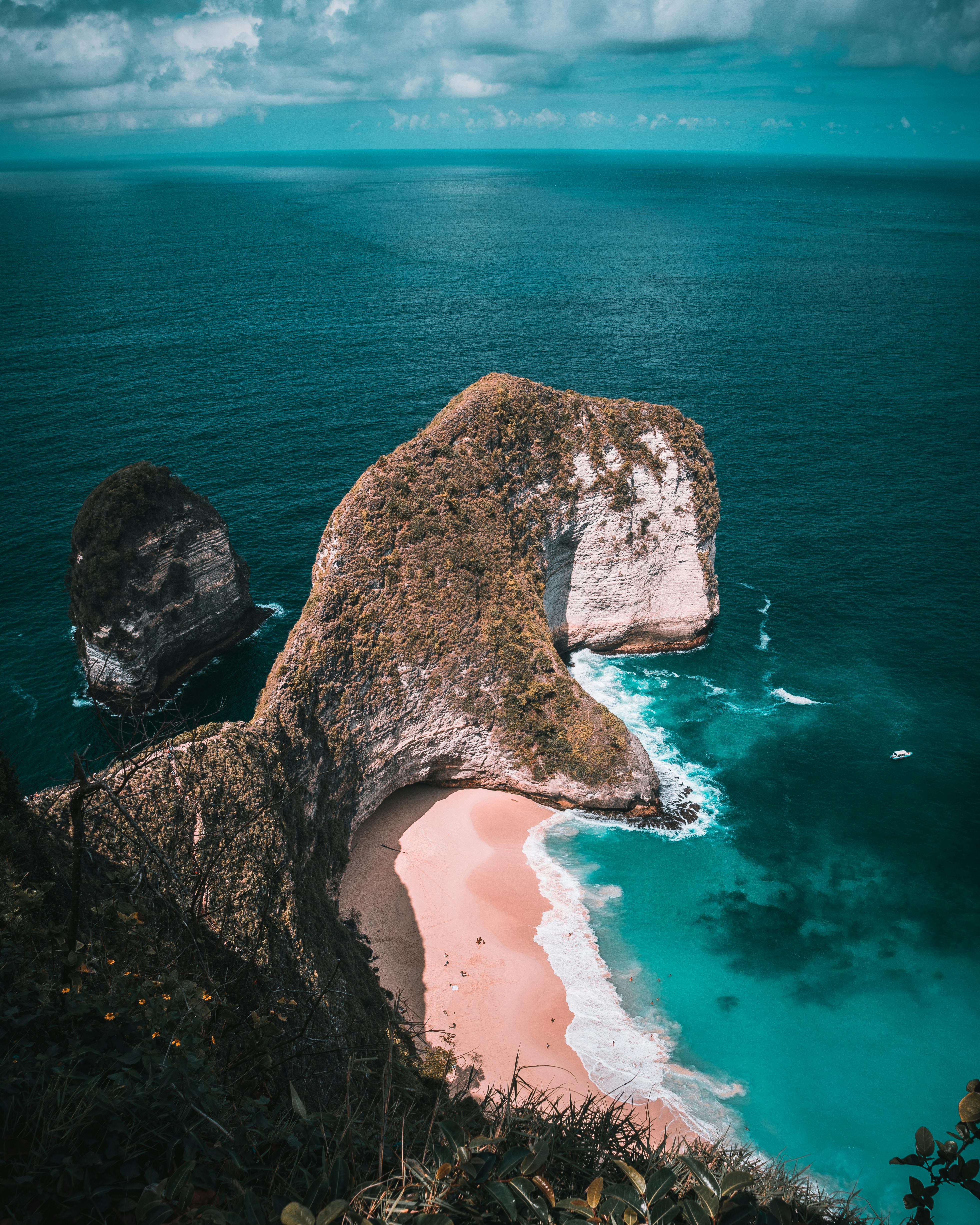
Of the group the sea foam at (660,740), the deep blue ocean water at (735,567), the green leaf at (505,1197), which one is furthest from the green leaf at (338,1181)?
the sea foam at (660,740)

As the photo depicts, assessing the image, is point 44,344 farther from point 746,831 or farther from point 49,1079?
point 49,1079

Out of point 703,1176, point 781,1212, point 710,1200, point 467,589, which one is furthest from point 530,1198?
point 467,589

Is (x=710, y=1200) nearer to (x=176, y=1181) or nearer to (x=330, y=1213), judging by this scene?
(x=330, y=1213)

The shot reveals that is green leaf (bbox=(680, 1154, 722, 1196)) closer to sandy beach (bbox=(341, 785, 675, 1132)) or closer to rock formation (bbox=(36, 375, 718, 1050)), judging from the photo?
rock formation (bbox=(36, 375, 718, 1050))

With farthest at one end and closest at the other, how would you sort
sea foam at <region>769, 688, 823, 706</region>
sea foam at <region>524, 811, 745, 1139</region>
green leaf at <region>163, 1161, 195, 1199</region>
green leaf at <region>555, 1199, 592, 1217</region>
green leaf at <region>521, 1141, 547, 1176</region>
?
sea foam at <region>769, 688, 823, 706</region> → sea foam at <region>524, 811, 745, 1139</region> → green leaf at <region>521, 1141, 547, 1176</region> → green leaf at <region>555, 1199, 592, 1217</region> → green leaf at <region>163, 1161, 195, 1199</region>

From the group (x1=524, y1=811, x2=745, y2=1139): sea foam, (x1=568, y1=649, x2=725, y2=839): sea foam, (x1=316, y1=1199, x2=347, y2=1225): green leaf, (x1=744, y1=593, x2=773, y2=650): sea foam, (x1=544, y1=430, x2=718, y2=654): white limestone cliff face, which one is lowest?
(x1=524, y1=811, x2=745, y2=1139): sea foam

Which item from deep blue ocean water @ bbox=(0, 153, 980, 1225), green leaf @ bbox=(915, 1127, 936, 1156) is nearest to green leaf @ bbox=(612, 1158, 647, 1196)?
green leaf @ bbox=(915, 1127, 936, 1156)

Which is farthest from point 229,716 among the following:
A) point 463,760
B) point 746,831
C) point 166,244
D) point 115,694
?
point 166,244
